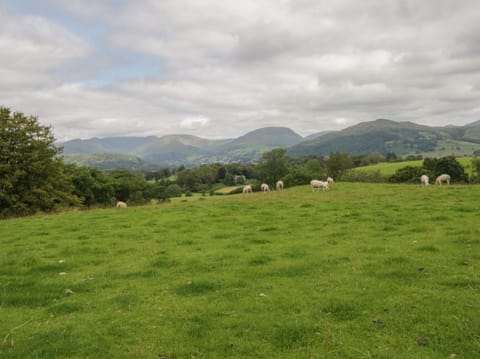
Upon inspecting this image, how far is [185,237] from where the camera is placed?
54.2 ft

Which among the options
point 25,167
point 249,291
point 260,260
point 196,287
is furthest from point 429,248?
point 25,167

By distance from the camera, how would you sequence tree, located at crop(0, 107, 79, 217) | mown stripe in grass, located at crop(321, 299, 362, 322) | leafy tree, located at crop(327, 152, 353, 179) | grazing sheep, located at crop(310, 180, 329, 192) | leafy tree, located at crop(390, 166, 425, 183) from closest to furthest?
1. mown stripe in grass, located at crop(321, 299, 362, 322)
2. tree, located at crop(0, 107, 79, 217)
3. grazing sheep, located at crop(310, 180, 329, 192)
4. leafy tree, located at crop(390, 166, 425, 183)
5. leafy tree, located at crop(327, 152, 353, 179)

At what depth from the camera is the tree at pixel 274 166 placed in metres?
98.1

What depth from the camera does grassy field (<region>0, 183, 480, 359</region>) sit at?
6.66 m

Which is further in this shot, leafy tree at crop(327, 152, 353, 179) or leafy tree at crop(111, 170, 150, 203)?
leafy tree at crop(327, 152, 353, 179)

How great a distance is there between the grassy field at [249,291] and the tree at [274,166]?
79776 mm

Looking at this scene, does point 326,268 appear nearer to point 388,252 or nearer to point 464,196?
point 388,252

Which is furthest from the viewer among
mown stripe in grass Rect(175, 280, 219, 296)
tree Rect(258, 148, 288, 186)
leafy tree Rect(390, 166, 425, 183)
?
tree Rect(258, 148, 288, 186)

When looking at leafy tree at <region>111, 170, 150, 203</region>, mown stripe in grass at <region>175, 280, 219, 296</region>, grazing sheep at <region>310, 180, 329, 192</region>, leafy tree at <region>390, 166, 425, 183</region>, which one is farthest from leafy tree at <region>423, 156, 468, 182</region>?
mown stripe in grass at <region>175, 280, 219, 296</region>

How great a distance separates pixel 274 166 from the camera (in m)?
99.1

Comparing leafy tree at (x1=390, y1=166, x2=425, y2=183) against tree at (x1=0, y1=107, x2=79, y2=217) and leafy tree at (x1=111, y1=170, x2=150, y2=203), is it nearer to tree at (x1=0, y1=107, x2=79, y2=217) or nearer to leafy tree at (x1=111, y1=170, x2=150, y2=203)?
leafy tree at (x1=111, y1=170, x2=150, y2=203)

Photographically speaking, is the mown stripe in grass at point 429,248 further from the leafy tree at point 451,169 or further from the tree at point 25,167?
the leafy tree at point 451,169

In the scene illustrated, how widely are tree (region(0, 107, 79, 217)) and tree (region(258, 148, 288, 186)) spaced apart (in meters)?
68.5

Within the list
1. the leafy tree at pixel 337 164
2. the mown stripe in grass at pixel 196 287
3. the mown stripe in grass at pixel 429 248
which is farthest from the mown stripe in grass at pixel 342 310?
the leafy tree at pixel 337 164
